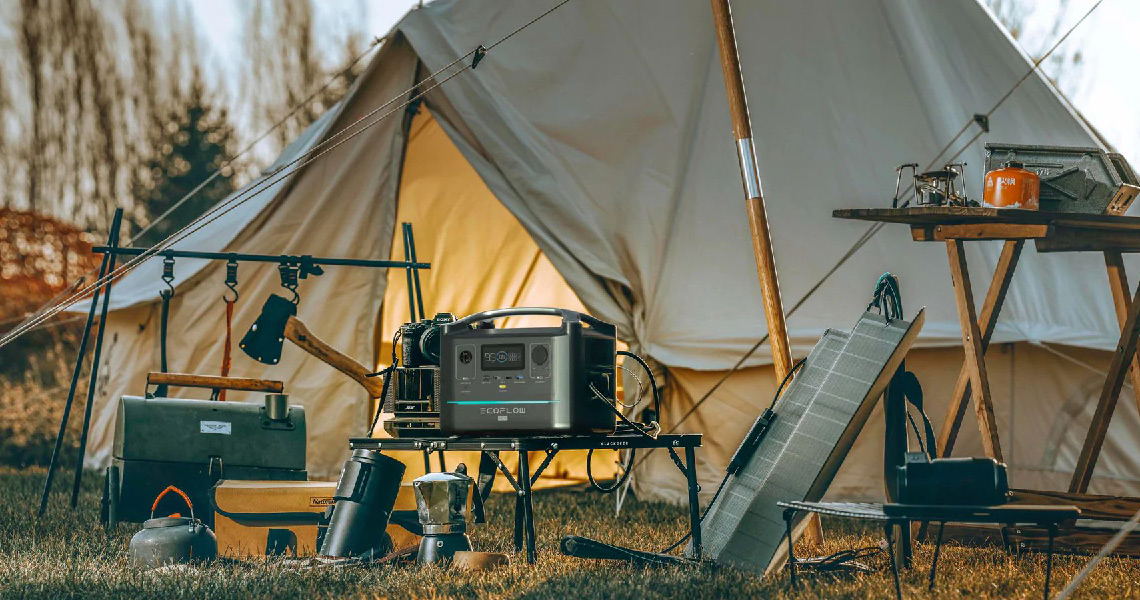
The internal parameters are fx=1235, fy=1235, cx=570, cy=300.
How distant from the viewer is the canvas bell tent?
14.9 feet

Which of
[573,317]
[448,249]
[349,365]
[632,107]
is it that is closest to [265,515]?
[349,365]

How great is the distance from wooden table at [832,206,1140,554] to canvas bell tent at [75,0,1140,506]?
0.89 metres

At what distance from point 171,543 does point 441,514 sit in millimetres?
687

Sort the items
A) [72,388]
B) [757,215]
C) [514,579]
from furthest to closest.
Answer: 1. [72,388]
2. [757,215]
3. [514,579]

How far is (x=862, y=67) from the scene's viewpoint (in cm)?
507

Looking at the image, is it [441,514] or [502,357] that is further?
[441,514]

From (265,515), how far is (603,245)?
1.83 m

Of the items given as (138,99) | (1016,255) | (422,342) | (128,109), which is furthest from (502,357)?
(138,99)

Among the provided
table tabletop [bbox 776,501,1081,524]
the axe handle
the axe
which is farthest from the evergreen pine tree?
table tabletop [bbox 776,501,1081,524]

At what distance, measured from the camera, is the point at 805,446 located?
320 cm

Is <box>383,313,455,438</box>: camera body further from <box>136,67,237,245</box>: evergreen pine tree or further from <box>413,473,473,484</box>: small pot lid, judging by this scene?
<box>136,67,237,245</box>: evergreen pine tree

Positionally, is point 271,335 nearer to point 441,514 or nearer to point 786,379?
point 441,514

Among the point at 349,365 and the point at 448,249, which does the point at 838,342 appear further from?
the point at 448,249

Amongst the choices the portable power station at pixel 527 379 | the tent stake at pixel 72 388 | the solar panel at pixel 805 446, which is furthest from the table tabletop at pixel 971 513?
the tent stake at pixel 72 388
